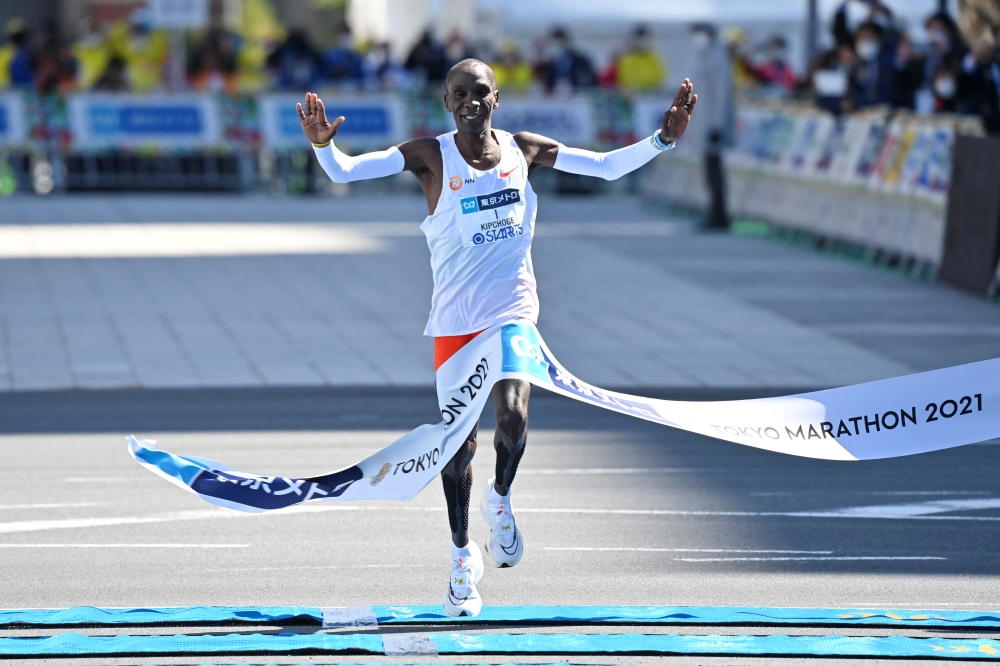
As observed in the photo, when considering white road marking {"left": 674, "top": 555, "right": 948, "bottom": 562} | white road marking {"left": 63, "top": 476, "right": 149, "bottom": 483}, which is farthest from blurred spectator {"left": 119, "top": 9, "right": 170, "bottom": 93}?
white road marking {"left": 674, "top": 555, "right": 948, "bottom": 562}

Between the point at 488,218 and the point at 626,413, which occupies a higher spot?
the point at 488,218

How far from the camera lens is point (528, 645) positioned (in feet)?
21.1

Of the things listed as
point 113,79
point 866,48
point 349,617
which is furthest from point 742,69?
point 349,617

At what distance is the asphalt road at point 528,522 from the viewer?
740cm

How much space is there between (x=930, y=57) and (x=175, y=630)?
17.7 metres

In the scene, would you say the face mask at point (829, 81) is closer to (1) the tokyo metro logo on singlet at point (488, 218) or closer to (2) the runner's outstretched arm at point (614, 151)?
(2) the runner's outstretched arm at point (614, 151)

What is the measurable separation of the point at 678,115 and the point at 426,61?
902 inches

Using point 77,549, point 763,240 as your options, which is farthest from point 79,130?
point 77,549

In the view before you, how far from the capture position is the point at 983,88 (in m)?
17.5

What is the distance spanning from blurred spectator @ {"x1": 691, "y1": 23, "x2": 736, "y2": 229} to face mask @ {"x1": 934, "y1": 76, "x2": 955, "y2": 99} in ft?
10.3

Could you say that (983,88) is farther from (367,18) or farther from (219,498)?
(367,18)

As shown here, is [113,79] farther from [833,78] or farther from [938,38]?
[938,38]

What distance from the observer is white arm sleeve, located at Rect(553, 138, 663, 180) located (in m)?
6.94

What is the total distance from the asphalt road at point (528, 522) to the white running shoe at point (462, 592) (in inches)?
17.5
